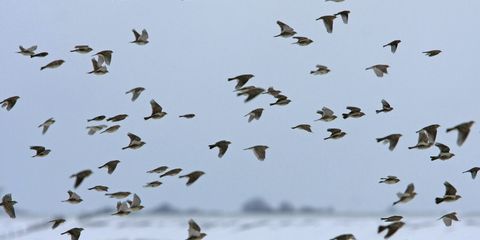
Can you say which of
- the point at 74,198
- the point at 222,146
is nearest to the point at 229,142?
the point at 222,146

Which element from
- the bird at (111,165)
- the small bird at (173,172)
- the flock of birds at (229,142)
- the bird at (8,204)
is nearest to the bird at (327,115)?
the flock of birds at (229,142)

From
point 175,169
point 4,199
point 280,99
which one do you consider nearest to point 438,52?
point 280,99

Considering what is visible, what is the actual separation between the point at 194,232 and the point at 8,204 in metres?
2.75

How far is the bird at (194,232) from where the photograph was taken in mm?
12891

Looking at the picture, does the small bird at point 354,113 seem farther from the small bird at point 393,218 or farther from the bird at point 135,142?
the bird at point 135,142

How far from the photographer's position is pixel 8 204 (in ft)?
43.8

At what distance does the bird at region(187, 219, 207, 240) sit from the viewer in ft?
42.3

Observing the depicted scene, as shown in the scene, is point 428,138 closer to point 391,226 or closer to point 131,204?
point 391,226

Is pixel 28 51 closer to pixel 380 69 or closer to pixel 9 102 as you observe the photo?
pixel 9 102

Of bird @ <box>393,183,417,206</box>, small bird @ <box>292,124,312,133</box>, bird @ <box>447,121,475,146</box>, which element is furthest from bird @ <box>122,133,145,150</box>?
bird @ <box>447,121,475,146</box>

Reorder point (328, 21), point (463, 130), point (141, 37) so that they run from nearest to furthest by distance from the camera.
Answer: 1. point (463, 130)
2. point (141, 37)
3. point (328, 21)

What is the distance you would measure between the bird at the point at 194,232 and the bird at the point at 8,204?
255 centimetres

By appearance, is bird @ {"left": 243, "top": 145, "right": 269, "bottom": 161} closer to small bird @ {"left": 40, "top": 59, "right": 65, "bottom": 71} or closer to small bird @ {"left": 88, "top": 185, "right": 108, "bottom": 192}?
small bird @ {"left": 88, "top": 185, "right": 108, "bottom": 192}

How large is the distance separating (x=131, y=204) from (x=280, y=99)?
108 inches
